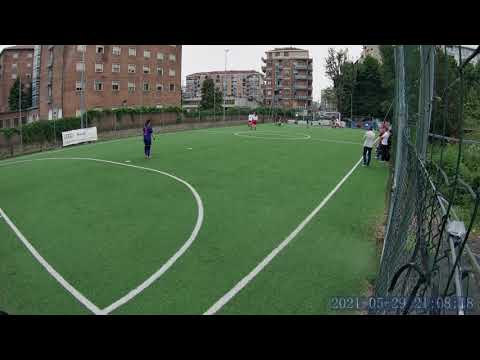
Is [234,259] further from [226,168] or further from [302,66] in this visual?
[302,66]

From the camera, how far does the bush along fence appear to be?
29141 millimetres

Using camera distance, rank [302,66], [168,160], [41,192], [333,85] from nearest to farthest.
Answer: [41,192] < [168,160] < [333,85] < [302,66]

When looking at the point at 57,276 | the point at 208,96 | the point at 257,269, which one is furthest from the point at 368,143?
the point at 208,96

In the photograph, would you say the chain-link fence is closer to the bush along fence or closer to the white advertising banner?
the bush along fence

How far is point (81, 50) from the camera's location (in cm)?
5600

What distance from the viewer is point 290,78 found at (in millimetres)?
116812

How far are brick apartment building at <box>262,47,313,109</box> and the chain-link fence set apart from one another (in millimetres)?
106569

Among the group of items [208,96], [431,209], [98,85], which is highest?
[208,96]

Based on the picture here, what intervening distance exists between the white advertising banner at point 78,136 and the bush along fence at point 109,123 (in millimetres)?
700

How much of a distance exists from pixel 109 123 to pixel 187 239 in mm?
35135

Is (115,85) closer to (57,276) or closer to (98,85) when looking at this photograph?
(98,85)
